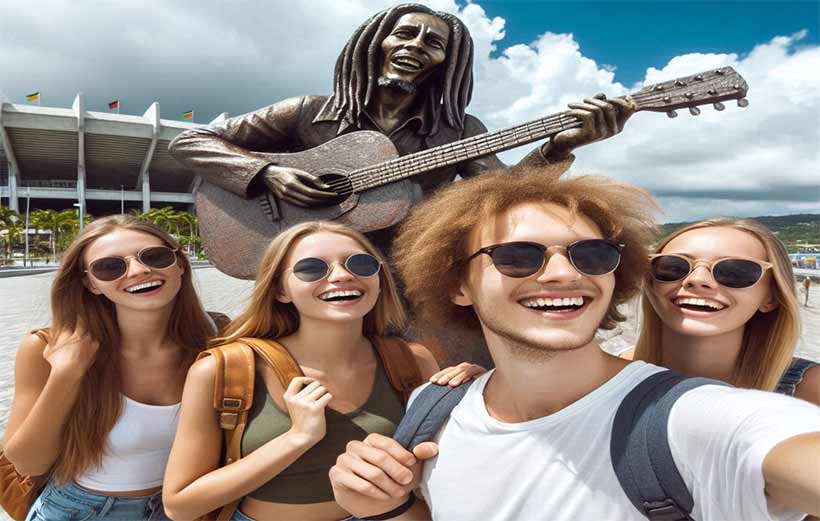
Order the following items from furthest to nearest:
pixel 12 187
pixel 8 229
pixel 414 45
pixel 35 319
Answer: pixel 12 187, pixel 8 229, pixel 35 319, pixel 414 45

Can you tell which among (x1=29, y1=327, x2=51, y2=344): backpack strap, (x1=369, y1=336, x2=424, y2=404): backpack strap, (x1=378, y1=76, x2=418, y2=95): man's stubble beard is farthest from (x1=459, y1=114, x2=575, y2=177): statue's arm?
(x1=29, y1=327, x2=51, y2=344): backpack strap

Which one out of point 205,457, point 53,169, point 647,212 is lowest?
point 53,169

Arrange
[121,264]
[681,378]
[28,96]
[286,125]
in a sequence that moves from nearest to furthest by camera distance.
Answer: [681,378]
[121,264]
[286,125]
[28,96]

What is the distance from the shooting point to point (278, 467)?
48.7 inches

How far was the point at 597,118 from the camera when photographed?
1.84 m

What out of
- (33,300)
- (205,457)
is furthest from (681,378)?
(33,300)

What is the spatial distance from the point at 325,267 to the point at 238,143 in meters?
1.09

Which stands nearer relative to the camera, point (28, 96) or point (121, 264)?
point (121, 264)

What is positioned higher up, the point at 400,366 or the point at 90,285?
the point at 90,285

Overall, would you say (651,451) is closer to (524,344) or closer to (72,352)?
(524,344)

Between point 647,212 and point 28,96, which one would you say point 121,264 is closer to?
point 647,212

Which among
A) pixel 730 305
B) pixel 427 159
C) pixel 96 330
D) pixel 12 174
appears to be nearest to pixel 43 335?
pixel 96 330

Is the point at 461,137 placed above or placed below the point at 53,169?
above

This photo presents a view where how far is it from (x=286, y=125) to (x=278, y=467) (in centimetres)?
159
